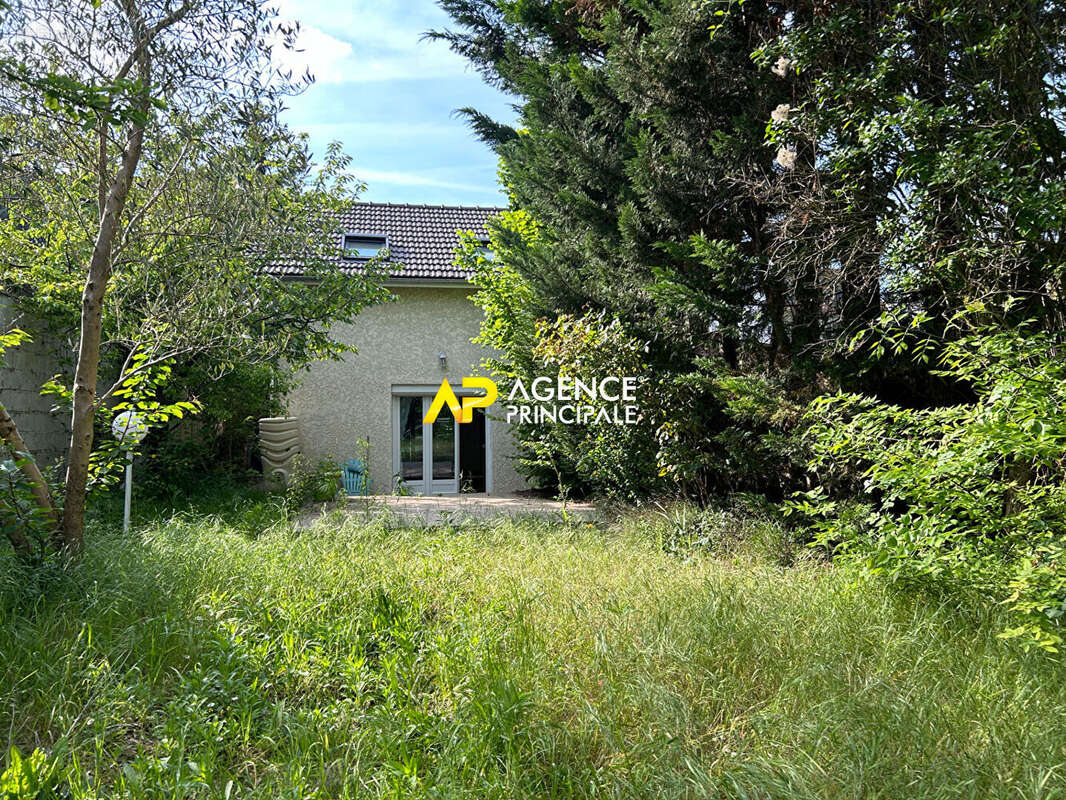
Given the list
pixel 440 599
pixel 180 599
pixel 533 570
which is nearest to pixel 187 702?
pixel 180 599

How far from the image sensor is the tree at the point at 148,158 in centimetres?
410

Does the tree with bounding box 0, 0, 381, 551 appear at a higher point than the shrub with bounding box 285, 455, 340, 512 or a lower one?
higher

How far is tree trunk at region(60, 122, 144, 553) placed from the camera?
4.40 m

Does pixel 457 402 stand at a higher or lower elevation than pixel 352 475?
higher

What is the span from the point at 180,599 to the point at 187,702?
1266mm

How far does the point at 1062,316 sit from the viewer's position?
4.21 meters

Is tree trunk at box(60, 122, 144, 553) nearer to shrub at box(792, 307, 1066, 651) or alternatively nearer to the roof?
shrub at box(792, 307, 1066, 651)

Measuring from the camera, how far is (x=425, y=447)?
1368cm

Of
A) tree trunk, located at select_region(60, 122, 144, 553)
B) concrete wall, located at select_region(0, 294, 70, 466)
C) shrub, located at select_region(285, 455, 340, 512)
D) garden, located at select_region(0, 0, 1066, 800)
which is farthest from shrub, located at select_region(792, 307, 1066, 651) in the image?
concrete wall, located at select_region(0, 294, 70, 466)

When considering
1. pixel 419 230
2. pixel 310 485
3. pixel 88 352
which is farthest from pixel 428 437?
pixel 88 352

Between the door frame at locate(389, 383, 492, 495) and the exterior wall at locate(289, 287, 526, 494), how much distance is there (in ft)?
0.32

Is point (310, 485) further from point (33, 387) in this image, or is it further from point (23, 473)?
point (23, 473)

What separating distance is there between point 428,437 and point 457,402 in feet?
3.07

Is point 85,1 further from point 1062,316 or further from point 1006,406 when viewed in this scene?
point 1062,316
